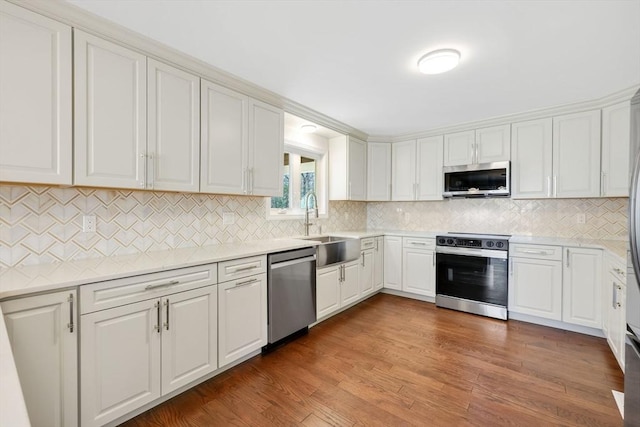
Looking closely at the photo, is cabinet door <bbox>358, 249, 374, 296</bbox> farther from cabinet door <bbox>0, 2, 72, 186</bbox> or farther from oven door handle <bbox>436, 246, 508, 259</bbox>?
cabinet door <bbox>0, 2, 72, 186</bbox>

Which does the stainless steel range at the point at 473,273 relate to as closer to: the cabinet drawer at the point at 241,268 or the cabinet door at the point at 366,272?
the cabinet door at the point at 366,272

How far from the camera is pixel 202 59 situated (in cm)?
220

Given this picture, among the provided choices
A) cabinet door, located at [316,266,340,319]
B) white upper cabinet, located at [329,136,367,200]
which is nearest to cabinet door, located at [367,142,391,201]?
white upper cabinet, located at [329,136,367,200]

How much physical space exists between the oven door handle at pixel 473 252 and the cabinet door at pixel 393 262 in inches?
22.2

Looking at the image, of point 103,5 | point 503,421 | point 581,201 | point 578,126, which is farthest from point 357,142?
point 503,421

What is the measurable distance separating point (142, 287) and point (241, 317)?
81 cm

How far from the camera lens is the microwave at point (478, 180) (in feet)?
11.4

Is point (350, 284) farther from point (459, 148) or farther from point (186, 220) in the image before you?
point (459, 148)

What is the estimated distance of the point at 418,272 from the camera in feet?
12.9

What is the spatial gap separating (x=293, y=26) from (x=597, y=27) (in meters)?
1.90

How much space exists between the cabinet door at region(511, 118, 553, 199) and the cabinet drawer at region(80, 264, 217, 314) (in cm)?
352

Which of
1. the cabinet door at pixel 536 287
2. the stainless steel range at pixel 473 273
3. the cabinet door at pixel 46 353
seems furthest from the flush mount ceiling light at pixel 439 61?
the cabinet door at pixel 46 353

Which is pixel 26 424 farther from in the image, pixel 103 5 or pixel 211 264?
pixel 103 5

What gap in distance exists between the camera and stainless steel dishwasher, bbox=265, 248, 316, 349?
251 centimetres
